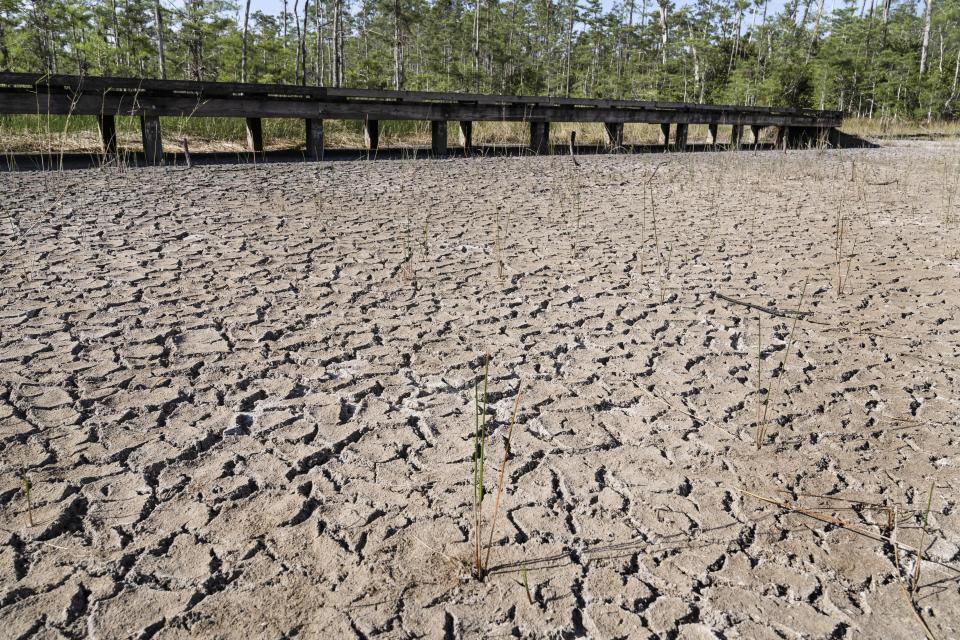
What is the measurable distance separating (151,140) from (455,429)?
7.42 meters

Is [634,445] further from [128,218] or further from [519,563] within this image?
[128,218]

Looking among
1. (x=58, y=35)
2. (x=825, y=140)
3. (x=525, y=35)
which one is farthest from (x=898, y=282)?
(x=525, y=35)

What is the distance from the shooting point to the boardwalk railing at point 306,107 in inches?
294

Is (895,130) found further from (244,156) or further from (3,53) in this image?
(3,53)

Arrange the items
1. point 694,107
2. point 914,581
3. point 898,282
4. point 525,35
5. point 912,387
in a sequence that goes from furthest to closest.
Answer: point 525,35 → point 694,107 → point 898,282 → point 912,387 → point 914,581

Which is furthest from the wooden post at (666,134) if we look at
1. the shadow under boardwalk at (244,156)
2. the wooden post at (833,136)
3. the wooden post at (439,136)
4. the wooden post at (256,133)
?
the wooden post at (256,133)

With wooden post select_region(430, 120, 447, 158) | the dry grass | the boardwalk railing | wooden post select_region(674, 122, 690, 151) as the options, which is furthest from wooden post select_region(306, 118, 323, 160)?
the dry grass

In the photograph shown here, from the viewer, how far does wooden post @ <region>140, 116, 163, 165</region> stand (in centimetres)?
823

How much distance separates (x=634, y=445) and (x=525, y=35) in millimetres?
46332

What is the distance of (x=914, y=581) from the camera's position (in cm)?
180

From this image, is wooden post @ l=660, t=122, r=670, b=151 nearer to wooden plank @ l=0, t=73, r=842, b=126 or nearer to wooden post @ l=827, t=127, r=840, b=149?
wooden plank @ l=0, t=73, r=842, b=126

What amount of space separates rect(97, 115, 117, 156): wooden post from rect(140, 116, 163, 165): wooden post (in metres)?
0.34

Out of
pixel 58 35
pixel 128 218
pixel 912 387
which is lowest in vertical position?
pixel 912 387

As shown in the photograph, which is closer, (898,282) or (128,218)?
(898,282)
